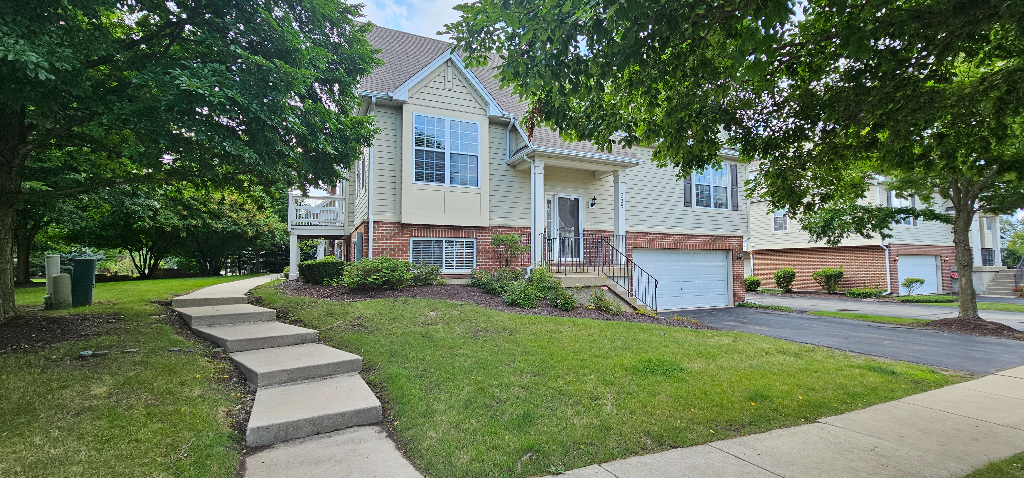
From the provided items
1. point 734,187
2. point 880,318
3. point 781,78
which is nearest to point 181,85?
point 781,78

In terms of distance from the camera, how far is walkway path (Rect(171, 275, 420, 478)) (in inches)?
129

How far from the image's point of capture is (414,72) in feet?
42.4

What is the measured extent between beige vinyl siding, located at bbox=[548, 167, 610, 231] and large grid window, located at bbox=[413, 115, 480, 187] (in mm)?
2406

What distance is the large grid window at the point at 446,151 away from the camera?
11.9m

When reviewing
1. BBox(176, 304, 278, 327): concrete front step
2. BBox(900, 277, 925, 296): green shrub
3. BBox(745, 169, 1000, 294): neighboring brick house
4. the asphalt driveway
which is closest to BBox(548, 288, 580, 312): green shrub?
the asphalt driveway

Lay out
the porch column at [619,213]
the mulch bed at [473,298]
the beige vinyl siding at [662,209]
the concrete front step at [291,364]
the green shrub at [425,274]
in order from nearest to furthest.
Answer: the concrete front step at [291,364] → the mulch bed at [473,298] → the green shrub at [425,274] → the porch column at [619,213] → the beige vinyl siding at [662,209]

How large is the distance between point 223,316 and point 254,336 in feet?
5.58

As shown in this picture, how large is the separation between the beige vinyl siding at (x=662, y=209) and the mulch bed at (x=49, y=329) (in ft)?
40.9

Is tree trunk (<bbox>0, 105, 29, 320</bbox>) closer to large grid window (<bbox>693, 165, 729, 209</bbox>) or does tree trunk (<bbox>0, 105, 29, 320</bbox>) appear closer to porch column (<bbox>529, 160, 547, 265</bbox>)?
porch column (<bbox>529, 160, 547, 265</bbox>)

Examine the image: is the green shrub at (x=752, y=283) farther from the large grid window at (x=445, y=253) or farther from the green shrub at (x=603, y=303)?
the large grid window at (x=445, y=253)

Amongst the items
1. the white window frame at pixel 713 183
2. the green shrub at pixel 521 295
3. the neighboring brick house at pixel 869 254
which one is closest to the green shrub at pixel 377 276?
the green shrub at pixel 521 295

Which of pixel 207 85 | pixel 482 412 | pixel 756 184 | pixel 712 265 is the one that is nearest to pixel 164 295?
pixel 207 85

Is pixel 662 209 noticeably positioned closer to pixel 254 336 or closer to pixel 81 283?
pixel 254 336

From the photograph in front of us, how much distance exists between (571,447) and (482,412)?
2.99ft
